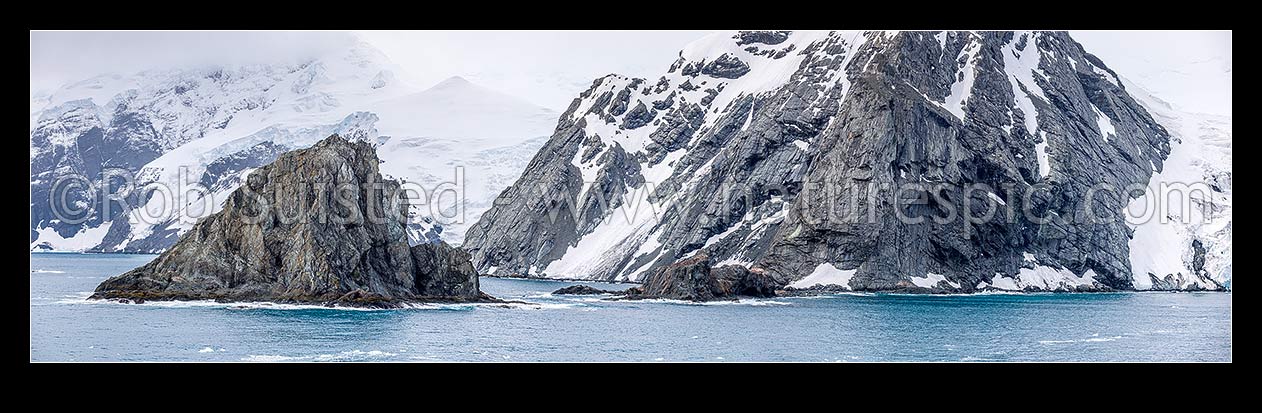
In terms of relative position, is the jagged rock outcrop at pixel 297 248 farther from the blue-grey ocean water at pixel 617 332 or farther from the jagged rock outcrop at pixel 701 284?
the jagged rock outcrop at pixel 701 284

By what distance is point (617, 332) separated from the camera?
9631cm

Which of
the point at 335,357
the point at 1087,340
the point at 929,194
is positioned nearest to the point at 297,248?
the point at 335,357

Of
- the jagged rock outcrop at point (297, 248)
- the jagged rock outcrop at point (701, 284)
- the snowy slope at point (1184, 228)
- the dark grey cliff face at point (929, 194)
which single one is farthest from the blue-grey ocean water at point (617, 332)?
the snowy slope at point (1184, 228)

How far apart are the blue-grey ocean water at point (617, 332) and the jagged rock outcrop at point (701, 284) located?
20.1 ft

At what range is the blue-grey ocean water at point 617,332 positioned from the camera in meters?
81.1

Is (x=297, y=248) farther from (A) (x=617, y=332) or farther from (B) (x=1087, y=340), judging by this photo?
(B) (x=1087, y=340)

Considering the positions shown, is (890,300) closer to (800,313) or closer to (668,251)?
(800,313)

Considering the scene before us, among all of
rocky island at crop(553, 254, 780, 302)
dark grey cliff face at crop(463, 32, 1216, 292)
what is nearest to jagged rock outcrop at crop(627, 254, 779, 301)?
rocky island at crop(553, 254, 780, 302)

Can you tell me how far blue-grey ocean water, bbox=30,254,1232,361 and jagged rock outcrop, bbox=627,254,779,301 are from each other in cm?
612

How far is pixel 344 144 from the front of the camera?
11794 cm

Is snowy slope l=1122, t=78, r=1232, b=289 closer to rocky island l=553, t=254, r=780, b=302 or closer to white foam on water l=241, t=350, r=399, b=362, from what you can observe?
rocky island l=553, t=254, r=780, b=302

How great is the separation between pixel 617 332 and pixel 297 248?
101 feet

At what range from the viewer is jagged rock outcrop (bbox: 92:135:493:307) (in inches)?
Result: 4333

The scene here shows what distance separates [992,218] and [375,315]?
101 m
